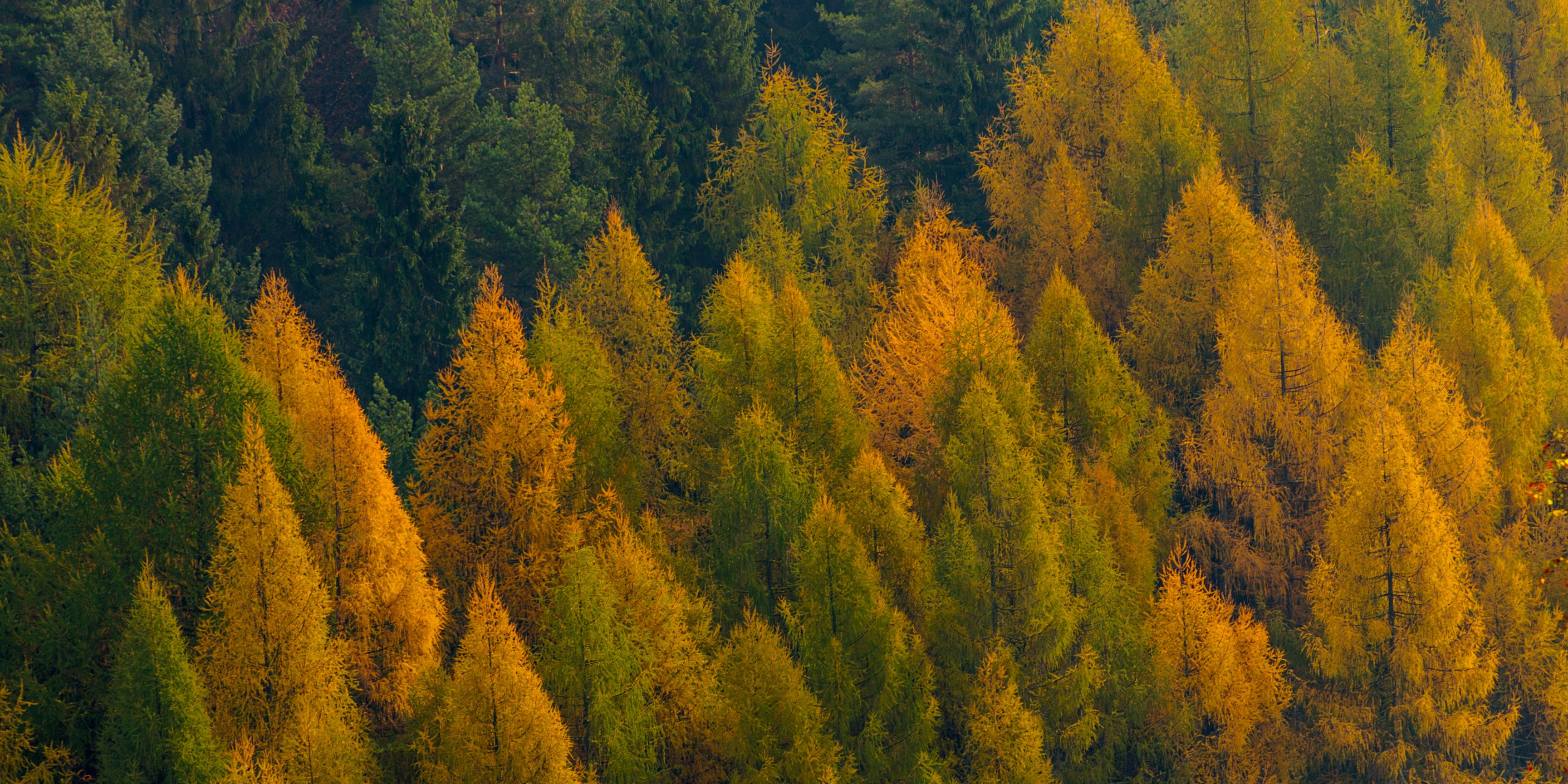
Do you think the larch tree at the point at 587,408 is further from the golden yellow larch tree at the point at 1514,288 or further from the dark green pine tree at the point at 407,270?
the golden yellow larch tree at the point at 1514,288

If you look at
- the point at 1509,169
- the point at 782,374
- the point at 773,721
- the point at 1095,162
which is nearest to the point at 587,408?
the point at 782,374

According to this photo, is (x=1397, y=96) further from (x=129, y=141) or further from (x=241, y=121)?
(x=129, y=141)

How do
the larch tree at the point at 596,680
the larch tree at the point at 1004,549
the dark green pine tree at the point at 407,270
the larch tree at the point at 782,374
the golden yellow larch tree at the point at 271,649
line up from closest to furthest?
the golden yellow larch tree at the point at 271,649 < the larch tree at the point at 596,680 < the larch tree at the point at 1004,549 < the larch tree at the point at 782,374 < the dark green pine tree at the point at 407,270

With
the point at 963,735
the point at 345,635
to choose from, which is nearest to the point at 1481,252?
the point at 963,735

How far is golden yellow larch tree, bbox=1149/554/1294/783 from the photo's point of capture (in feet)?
132

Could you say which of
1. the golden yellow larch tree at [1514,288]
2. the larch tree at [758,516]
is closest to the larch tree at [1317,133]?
the golden yellow larch tree at [1514,288]

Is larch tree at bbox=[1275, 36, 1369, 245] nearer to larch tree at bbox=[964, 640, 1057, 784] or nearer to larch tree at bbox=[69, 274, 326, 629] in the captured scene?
larch tree at bbox=[964, 640, 1057, 784]

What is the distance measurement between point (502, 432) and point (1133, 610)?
15597 mm

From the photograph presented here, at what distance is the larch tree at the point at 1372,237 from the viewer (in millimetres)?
50219

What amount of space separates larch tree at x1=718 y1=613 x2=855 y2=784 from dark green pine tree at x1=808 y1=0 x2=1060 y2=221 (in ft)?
81.0

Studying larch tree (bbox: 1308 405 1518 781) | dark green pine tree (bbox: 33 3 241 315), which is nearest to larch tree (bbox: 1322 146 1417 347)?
larch tree (bbox: 1308 405 1518 781)

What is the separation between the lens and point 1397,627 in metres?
40.2

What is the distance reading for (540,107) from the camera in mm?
53062

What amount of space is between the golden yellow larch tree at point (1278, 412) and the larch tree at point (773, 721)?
516 inches
